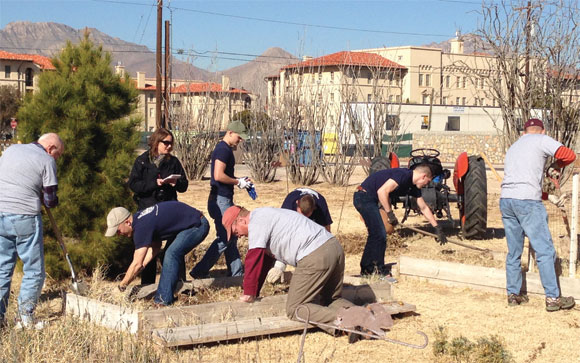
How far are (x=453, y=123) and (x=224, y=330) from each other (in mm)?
49402

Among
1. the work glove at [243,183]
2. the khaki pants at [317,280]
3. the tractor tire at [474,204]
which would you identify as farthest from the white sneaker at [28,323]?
the tractor tire at [474,204]

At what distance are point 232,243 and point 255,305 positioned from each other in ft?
5.01

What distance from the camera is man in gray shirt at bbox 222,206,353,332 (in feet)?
18.5

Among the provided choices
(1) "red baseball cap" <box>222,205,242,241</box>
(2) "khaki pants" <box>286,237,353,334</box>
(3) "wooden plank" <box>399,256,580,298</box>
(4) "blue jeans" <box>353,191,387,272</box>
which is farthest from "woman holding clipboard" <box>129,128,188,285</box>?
(3) "wooden plank" <box>399,256,580,298</box>

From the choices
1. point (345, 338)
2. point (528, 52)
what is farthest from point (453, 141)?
point (345, 338)

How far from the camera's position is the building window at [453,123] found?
53.0m

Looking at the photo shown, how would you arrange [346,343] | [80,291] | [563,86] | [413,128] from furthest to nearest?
[413,128] < [563,86] < [80,291] < [346,343]

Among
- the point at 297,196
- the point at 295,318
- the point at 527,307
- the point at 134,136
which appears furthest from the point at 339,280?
the point at 134,136

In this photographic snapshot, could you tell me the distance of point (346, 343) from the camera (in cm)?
573

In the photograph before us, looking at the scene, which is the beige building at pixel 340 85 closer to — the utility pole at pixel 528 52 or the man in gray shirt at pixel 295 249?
the utility pole at pixel 528 52

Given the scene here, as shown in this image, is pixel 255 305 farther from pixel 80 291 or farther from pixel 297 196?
pixel 80 291

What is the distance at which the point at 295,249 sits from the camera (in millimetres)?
5707

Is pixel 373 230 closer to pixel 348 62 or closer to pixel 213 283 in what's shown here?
pixel 213 283

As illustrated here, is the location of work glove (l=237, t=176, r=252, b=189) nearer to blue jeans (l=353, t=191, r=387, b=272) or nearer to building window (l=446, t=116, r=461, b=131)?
blue jeans (l=353, t=191, r=387, b=272)
